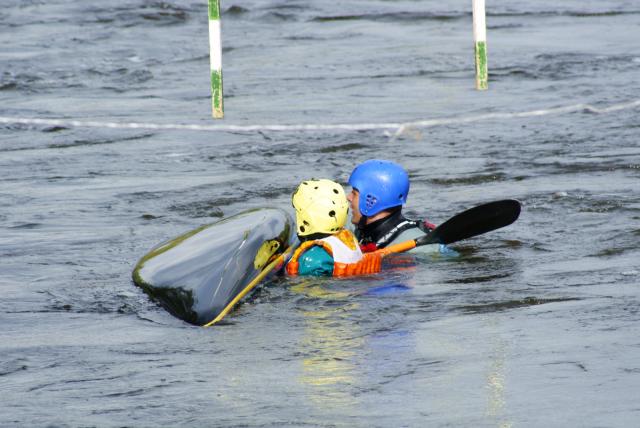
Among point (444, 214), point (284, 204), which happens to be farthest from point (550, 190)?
point (284, 204)

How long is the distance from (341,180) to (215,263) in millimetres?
3411

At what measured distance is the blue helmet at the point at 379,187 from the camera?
7.93 meters

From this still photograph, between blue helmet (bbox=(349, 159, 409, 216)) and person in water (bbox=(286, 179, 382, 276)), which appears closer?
person in water (bbox=(286, 179, 382, 276))

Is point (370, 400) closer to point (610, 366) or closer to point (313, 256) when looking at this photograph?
point (610, 366)

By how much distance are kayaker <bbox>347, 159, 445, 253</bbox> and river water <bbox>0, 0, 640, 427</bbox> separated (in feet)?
0.69

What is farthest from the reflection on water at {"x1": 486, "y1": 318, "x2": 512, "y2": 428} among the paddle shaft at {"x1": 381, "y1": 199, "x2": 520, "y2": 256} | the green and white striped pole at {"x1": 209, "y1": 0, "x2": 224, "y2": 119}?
the green and white striped pole at {"x1": 209, "y1": 0, "x2": 224, "y2": 119}

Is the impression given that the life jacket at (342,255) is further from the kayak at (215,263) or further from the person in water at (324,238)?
the kayak at (215,263)

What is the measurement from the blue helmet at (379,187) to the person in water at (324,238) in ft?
1.38

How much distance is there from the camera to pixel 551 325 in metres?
6.11

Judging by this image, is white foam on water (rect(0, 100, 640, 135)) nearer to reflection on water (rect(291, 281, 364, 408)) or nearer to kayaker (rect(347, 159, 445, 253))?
kayaker (rect(347, 159, 445, 253))

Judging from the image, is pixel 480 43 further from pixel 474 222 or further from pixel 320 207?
pixel 320 207

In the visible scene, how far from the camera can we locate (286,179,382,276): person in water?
7.39m

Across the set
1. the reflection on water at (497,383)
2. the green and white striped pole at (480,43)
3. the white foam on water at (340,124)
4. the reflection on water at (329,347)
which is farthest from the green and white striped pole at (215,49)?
the reflection on water at (497,383)

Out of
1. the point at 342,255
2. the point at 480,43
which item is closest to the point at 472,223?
the point at 342,255
